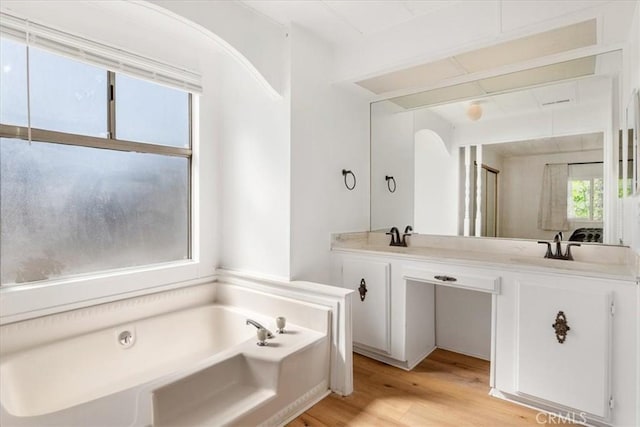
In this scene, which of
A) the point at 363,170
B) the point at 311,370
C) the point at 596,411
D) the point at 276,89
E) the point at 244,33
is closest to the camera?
the point at 596,411

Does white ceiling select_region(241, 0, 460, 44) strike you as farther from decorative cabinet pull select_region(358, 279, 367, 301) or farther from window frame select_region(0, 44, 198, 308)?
decorative cabinet pull select_region(358, 279, 367, 301)

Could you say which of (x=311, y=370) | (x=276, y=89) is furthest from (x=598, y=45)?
(x=311, y=370)

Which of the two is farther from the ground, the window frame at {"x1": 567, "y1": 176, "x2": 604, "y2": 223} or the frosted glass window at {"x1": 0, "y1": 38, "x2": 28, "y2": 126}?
the frosted glass window at {"x1": 0, "y1": 38, "x2": 28, "y2": 126}

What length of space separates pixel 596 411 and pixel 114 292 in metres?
2.86

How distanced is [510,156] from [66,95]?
2.97 m

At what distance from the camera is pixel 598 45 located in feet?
6.52

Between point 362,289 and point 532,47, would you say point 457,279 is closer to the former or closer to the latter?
point 362,289

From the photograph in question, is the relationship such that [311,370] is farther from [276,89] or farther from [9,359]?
[276,89]

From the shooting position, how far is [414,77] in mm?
2605

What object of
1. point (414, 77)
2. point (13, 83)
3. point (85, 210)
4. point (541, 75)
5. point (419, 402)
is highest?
point (414, 77)

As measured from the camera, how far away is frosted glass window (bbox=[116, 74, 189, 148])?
7.73 feet

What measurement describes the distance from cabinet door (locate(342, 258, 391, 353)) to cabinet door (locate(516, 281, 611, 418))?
86cm

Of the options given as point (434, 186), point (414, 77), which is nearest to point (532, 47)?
point (414, 77)

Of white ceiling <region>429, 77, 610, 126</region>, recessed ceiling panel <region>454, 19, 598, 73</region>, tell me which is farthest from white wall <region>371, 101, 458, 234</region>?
recessed ceiling panel <region>454, 19, 598, 73</region>
